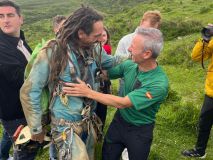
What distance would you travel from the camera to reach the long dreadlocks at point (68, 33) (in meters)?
4.07

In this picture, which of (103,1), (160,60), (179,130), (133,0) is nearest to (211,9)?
(160,60)

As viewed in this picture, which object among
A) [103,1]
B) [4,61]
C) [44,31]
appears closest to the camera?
[4,61]

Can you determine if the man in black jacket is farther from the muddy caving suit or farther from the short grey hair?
the short grey hair

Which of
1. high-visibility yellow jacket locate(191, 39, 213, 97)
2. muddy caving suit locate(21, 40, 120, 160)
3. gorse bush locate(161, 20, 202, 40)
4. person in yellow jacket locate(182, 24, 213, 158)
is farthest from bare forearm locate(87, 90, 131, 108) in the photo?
gorse bush locate(161, 20, 202, 40)

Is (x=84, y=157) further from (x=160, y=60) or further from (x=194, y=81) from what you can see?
(x=160, y=60)

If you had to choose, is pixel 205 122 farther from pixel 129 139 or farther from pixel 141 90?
pixel 141 90

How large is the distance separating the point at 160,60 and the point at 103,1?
48280 millimetres

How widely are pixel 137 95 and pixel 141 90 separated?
0.23ft

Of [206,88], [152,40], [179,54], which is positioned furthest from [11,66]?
[179,54]

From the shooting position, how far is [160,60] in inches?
546

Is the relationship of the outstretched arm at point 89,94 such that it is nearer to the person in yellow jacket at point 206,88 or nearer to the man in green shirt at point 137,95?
the man in green shirt at point 137,95

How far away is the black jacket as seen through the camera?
4.71 m

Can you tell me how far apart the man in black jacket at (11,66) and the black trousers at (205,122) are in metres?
2.69


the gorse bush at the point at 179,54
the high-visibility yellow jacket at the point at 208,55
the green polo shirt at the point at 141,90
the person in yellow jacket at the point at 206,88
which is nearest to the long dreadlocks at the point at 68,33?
the green polo shirt at the point at 141,90
